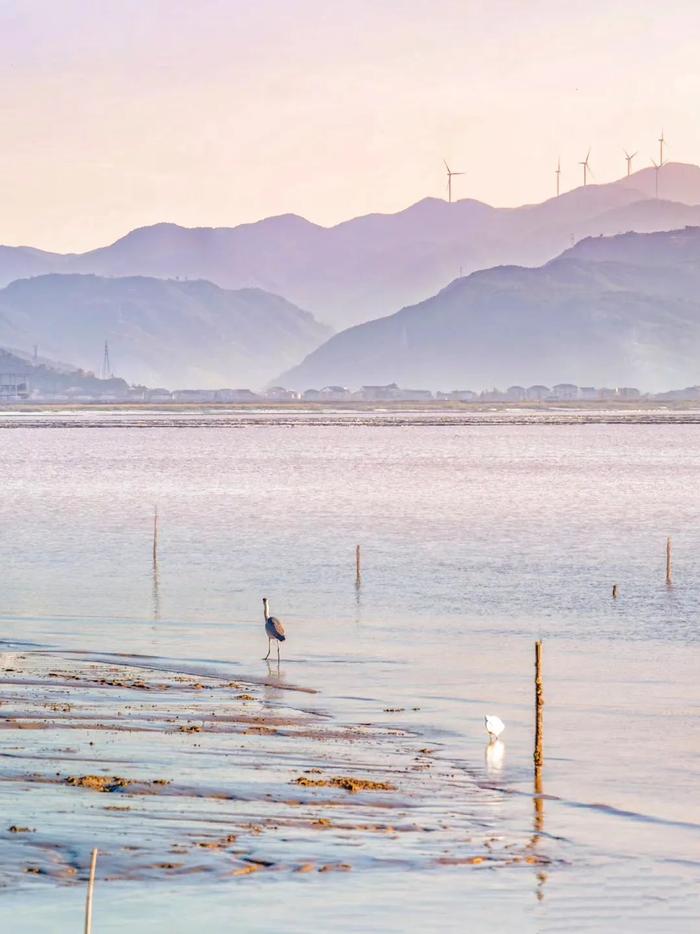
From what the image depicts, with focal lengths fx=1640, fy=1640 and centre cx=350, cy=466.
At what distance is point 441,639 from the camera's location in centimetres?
4366

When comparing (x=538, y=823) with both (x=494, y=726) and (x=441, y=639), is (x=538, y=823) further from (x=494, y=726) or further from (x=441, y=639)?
(x=441, y=639)

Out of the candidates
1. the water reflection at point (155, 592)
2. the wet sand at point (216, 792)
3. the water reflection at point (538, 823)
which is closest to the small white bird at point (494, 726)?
the wet sand at point (216, 792)

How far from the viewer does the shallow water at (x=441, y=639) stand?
64.0ft

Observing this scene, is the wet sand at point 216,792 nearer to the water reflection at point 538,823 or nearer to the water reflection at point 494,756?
the water reflection at point 538,823

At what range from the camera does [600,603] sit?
172ft

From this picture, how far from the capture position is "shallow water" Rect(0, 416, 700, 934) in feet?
64.0

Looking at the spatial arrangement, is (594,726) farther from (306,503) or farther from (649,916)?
(306,503)

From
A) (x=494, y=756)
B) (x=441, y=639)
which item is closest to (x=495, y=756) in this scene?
(x=494, y=756)

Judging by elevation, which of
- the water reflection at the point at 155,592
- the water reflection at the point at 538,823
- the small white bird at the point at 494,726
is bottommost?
the water reflection at the point at 538,823

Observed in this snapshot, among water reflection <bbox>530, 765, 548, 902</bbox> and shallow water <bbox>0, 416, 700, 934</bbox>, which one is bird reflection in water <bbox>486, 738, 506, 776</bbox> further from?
water reflection <bbox>530, 765, 548, 902</bbox>

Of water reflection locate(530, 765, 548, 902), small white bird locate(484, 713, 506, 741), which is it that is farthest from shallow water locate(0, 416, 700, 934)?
small white bird locate(484, 713, 506, 741)

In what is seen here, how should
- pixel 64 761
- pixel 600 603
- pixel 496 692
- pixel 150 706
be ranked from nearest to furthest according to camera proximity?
pixel 64 761, pixel 150 706, pixel 496 692, pixel 600 603

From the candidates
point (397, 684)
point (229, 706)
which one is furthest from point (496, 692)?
point (229, 706)

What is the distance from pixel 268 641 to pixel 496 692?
823 cm
